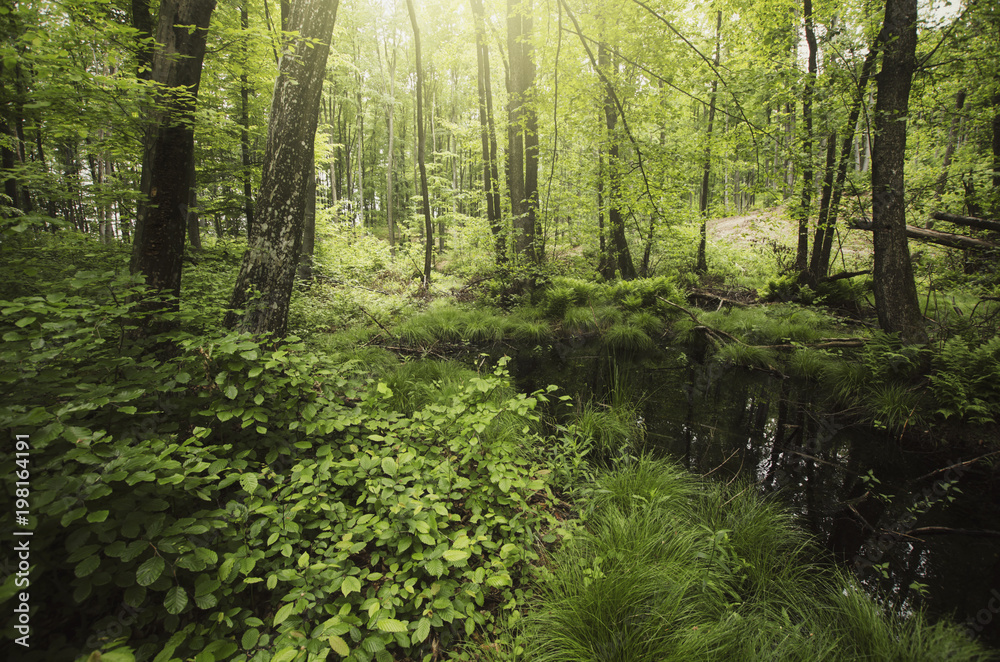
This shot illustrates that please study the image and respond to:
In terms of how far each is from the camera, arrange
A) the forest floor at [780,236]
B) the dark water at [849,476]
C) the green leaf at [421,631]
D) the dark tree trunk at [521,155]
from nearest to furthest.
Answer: the green leaf at [421,631] → the dark water at [849,476] → the dark tree trunk at [521,155] → the forest floor at [780,236]

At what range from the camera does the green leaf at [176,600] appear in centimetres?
146

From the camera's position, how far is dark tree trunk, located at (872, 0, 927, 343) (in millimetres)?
4625

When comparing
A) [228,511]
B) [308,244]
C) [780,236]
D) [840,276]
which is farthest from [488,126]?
[780,236]

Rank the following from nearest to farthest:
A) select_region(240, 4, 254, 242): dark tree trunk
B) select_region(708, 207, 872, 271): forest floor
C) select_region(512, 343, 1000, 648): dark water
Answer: select_region(512, 343, 1000, 648): dark water → select_region(240, 4, 254, 242): dark tree trunk → select_region(708, 207, 872, 271): forest floor

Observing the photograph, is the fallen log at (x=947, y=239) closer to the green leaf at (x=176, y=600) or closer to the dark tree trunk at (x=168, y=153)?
the green leaf at (x=176, y=600)

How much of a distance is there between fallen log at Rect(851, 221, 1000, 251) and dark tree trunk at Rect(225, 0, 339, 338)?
708 cm

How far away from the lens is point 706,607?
6.81 ft

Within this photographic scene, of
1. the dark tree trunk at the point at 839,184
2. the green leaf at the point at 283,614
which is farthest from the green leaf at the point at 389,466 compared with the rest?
the dark tree trunk at the point at 839,184

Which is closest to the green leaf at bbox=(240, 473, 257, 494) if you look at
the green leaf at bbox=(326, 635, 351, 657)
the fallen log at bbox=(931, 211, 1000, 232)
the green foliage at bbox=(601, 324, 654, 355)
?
the green leaf at bbox=(326, 635, 351, 657)

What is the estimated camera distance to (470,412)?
3.04m

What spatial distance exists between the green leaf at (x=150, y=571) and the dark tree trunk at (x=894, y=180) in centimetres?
739

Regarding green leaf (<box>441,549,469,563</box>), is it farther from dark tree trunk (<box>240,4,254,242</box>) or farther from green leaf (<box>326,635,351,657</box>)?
dark tree trunk (<box>240,4,254,242</box>)

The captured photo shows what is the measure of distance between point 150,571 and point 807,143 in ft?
29.1

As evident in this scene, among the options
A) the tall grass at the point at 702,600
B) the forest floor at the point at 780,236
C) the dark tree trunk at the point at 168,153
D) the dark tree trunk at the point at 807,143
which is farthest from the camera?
the forest floor at the point at 780,236
